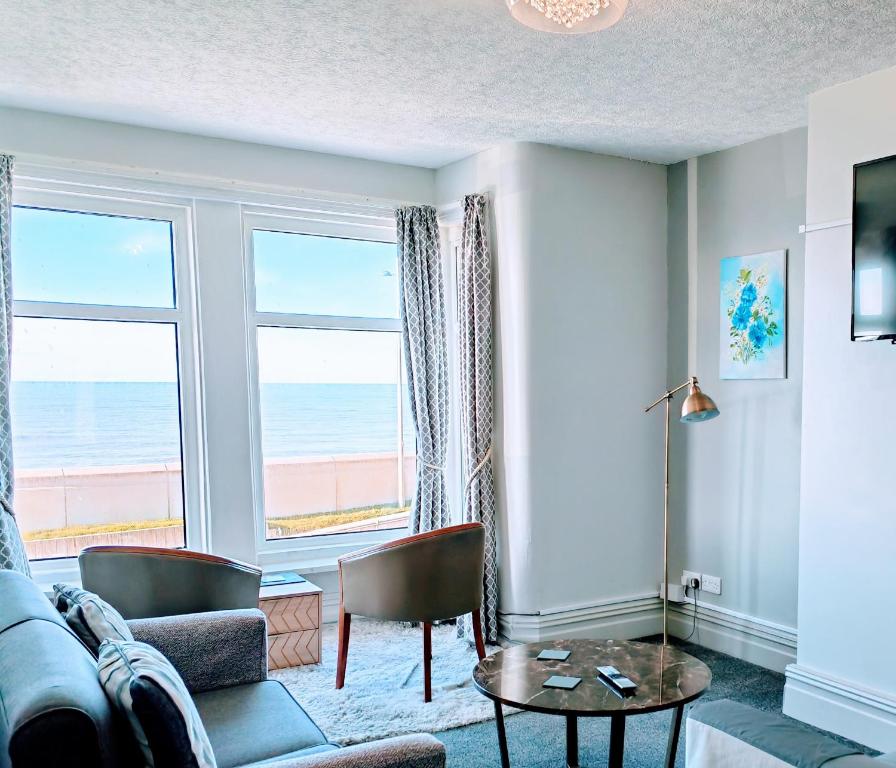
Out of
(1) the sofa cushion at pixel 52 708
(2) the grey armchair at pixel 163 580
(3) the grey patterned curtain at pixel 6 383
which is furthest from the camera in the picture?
(3) the grey patterned curtain at pixel 6 383

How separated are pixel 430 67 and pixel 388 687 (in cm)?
267

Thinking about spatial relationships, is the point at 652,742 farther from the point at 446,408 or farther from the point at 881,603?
the point at 446,408

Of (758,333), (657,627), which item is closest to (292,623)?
(657,627)

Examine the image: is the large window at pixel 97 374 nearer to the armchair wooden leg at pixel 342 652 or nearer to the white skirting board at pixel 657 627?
the armchair wooden leg at pixel 342 652

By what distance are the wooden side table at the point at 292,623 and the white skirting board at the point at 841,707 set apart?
2.18 meters

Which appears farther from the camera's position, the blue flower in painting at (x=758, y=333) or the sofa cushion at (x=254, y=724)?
the blue flower in painting at (x=758, y=333)

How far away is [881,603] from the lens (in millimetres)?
2881

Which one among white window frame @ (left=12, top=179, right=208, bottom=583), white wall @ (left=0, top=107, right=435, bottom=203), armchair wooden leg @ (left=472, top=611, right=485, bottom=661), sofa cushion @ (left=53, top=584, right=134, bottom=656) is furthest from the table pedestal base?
white wall @ (left=0, top=107, right=435, bottom=203)

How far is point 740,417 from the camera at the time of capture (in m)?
3.91

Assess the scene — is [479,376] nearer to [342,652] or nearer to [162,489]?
[342,652]

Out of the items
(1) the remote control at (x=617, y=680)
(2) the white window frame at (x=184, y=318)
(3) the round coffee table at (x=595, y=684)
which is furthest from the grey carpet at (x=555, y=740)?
(2) the white window frame at (x=184, y=318)

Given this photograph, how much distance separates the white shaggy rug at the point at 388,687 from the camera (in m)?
3.01

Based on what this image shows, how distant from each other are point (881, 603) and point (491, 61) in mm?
2573

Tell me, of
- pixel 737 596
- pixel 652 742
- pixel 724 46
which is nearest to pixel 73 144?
pixel 724 46
